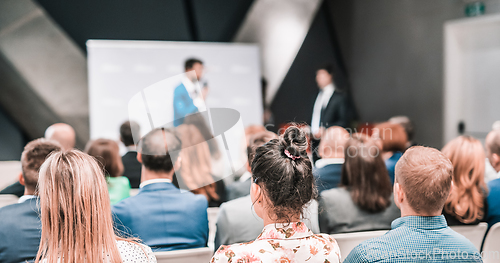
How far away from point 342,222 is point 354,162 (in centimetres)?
32

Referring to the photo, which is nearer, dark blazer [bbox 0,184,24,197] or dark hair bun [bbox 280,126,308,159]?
dark hair bun [bbox 280,126,308,159]

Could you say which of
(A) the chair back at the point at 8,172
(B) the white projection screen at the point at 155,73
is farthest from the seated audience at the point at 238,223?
(B) the white projection screen at the point at 155,73

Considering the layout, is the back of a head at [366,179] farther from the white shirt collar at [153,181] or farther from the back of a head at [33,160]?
the back of a head at [33,160]

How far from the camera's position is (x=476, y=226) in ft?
6.05

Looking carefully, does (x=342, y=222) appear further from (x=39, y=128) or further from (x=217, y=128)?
(x=39, y=128)

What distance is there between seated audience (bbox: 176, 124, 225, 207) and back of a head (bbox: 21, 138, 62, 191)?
620 mm

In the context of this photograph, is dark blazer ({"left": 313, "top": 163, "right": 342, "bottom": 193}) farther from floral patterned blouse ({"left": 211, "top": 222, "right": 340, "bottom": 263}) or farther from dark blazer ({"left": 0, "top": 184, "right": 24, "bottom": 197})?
dark blazer ({"left": 0, "top": 184, "right": 24, "bottom": 197})

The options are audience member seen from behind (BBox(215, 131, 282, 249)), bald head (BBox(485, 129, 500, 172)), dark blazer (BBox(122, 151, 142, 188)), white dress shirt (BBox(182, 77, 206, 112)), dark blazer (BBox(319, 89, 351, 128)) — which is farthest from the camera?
dark blazer (BBox(319, 89, 351, 128))

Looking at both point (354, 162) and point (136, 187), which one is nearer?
point (354, 162)

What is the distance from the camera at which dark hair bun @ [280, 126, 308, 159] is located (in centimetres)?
114

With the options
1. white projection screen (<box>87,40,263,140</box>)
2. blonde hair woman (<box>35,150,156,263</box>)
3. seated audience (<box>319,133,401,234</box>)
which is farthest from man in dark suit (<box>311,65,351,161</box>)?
blonde hair woman (<box>35,150,156,263</box>)

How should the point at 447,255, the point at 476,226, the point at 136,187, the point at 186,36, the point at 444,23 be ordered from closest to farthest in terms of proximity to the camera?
1. the point at 447,255
2. the point at 476,226
3. the point at 136,187
4. the point at 444,23
5. the point at 186,36

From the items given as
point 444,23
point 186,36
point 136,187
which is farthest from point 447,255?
point 186,36

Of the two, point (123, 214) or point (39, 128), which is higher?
point (39, 128)
